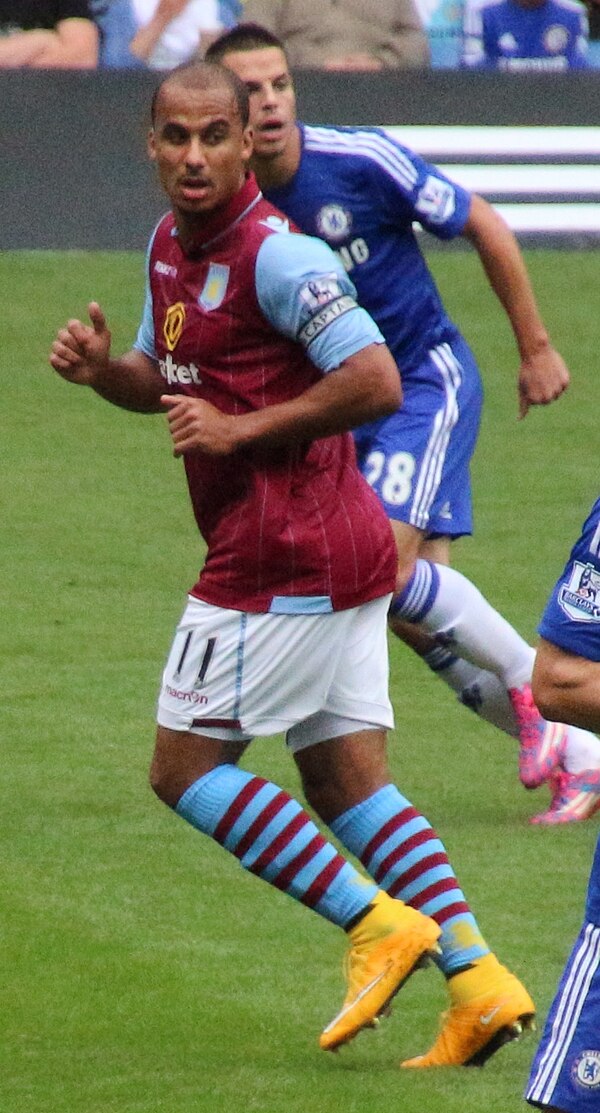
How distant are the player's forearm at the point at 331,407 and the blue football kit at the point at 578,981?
88cm

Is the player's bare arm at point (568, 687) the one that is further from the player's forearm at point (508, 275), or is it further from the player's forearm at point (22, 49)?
the player's forearm at point (22, 49)

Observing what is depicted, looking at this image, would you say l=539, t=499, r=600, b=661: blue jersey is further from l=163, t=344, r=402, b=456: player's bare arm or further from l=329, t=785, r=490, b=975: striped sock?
l=329, t=785, r=490, b=975: striped sock

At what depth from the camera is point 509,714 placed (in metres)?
6.63

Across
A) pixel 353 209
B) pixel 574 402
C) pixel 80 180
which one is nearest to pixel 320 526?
pixel 353 209

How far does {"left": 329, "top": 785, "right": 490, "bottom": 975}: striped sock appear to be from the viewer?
4.71 metres

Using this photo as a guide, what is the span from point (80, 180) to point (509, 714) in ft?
23.8

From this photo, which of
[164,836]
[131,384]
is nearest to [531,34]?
[164,836]

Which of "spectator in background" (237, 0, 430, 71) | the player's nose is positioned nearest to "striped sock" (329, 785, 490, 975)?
the player's nose

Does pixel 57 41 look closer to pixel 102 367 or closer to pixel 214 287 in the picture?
pixel 102 367

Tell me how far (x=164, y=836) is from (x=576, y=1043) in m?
2.83

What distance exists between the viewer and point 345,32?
44.0ft

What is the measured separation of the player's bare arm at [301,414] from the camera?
4.47m

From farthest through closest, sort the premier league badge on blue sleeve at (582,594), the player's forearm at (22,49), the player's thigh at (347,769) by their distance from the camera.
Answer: the player's forearm at (22,49), the player's thigh at (347,769), the premier league badge on blue sleeve at (582,594)

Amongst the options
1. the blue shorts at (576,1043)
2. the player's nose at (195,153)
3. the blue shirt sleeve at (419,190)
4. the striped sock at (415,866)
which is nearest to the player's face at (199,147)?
the player's nose at (195,153)
